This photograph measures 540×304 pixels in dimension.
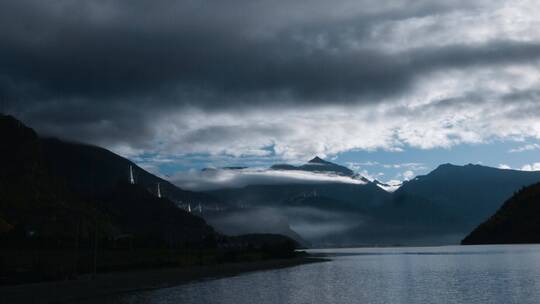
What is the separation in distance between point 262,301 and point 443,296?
26450mm

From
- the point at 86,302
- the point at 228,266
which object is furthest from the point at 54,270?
the point at 228,266

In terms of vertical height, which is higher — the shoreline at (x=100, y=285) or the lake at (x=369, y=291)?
the shoreline at (x=100, y=285)

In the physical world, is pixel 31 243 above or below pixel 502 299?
above

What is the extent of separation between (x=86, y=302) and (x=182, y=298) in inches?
556

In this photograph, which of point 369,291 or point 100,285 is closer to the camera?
point 369,291

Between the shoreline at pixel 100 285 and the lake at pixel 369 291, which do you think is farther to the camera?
the shoreline at pixel 100 285

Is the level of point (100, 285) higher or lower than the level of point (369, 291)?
higher

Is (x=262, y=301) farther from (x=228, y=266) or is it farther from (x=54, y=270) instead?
(x=228, y=266)

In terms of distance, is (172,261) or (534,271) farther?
(172,261)

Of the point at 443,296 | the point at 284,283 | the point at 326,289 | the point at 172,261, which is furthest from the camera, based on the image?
the point at 172,261

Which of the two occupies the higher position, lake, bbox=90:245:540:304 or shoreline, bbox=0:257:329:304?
shoreline, bbox=0:257:329:304

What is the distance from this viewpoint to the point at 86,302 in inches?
3580

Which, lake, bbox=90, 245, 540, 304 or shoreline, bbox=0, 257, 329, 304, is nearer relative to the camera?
lake, bbox=90, 245, 540, 304

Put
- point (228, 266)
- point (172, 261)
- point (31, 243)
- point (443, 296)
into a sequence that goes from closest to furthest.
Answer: point (443, 296) → point (172, 261) → point (228, 266) → point (31, 243)
